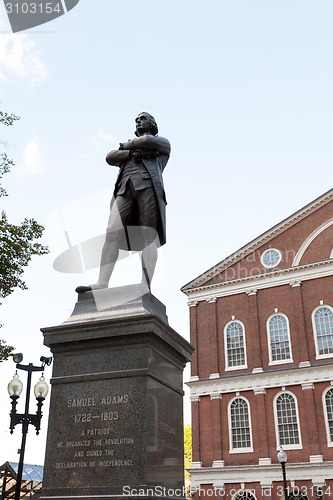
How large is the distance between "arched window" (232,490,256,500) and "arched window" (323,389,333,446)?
5.28 meters

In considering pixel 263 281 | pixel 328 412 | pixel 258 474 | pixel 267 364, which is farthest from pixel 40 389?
pixel 263 281

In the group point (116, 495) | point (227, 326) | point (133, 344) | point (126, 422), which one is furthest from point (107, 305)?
point (227, 326)

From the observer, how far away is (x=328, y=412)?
28.2m

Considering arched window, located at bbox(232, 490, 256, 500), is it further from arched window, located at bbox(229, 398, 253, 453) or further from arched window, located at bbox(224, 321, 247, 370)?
arched window, located at bbox(224, 321, 247, 370)

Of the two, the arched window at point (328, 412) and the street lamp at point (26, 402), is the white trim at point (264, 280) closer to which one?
the arched window at point (328, 412)

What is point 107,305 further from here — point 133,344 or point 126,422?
point 126,422

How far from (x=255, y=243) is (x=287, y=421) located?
38.1ft

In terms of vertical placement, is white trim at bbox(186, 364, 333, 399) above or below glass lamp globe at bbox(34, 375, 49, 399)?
above

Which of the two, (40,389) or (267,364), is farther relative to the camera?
(267,364)

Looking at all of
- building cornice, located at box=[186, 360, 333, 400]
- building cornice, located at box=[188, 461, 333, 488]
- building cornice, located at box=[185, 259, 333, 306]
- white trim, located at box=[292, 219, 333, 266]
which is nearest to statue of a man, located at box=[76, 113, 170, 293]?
building cornice, located at box=[188, 461, 333, 488]

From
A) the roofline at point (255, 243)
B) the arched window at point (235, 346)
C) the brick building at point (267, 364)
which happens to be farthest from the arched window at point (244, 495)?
the roofline at point (255, 243)

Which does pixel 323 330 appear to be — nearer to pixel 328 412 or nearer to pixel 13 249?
pixel 328 412

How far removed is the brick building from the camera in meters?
28.2

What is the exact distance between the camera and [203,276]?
1378 inches
